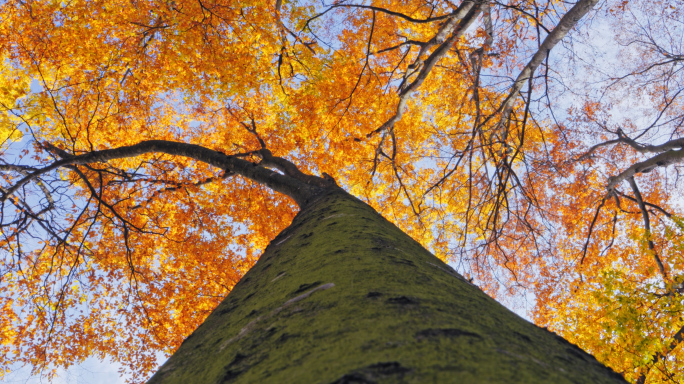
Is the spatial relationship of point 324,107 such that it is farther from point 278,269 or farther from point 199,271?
point 278,269

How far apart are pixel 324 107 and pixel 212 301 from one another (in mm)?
5957

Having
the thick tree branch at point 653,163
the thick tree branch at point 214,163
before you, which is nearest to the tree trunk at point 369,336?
the thick tree branch at point 214,163

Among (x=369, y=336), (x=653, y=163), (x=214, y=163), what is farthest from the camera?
(x=653, y=163)

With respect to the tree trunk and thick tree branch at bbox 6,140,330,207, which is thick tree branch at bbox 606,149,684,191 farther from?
the tree trunk

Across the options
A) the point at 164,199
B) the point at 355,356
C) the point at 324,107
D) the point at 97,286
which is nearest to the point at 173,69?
the point at 164,199

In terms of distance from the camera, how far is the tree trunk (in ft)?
1.81

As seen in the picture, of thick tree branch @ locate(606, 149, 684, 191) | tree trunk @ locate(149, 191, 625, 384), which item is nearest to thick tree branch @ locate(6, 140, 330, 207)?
tree trunk @ locate(149, 191, 625, 384)

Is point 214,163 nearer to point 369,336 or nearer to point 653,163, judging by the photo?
point 369,336

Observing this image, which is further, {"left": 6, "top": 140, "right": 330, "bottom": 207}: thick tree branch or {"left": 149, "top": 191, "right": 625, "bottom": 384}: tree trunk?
{"left": 6, "top": 140, "right": 330, "bottom": 207}: thick tree branch

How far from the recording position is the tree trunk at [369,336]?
552mm

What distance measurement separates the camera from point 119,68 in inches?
329

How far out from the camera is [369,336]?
2.17 ft

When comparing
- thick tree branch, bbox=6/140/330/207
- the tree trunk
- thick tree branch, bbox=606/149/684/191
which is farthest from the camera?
thick tree branch, bbox=606/149/684/191

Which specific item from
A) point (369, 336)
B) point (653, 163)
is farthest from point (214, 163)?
point (653, 163)
